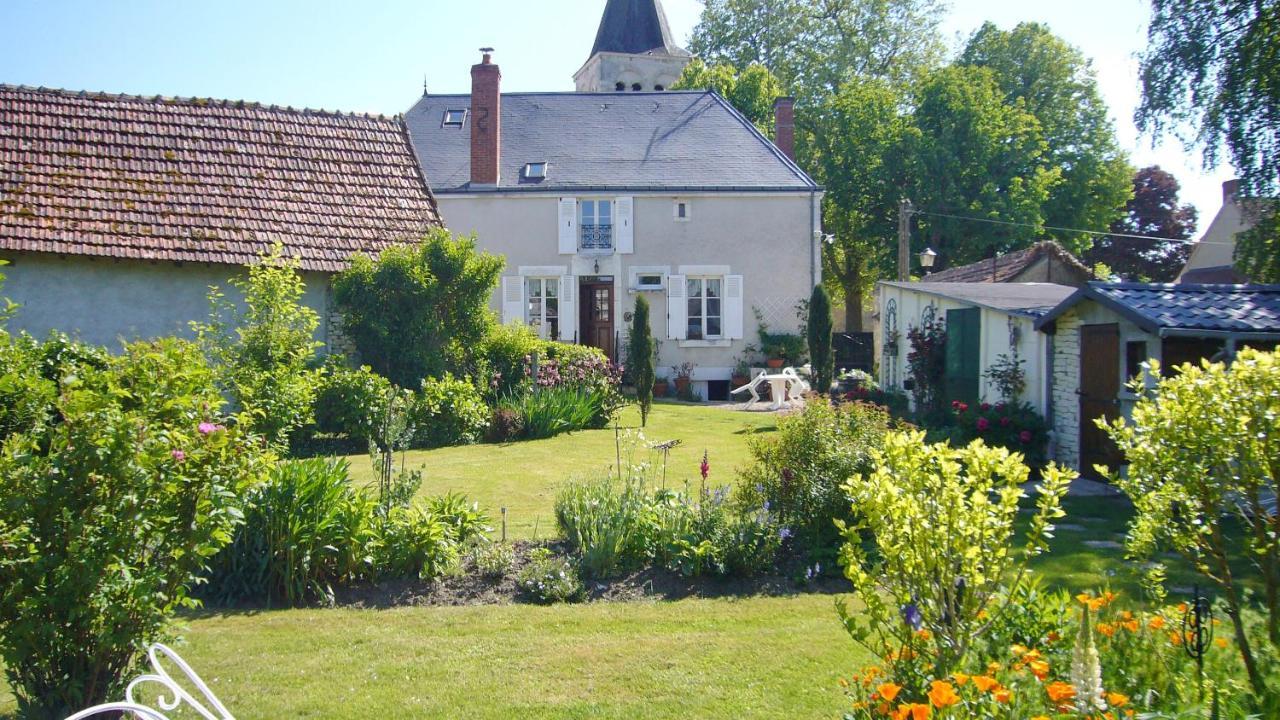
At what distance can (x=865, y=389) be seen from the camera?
1923 centimetres

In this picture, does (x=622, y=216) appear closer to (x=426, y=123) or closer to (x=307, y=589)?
(x=426, y=123)

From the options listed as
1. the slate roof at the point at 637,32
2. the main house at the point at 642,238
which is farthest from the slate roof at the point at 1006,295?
the slate roof at the point at 637,32

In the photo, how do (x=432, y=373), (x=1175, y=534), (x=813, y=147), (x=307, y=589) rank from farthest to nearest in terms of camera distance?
(x=813, y=147) → (x=432, y=373) → (x=307, y=589) → (x=1175, y=534)

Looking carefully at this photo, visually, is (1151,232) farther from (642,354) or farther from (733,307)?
(642,354)

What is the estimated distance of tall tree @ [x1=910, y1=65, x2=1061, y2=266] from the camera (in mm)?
30453

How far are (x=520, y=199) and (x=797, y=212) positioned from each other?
6.87m

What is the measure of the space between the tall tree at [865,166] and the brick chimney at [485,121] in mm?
13806

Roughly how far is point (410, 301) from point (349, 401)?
207cm

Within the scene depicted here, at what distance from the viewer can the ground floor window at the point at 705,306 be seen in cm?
2466

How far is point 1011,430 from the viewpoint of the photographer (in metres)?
12.1

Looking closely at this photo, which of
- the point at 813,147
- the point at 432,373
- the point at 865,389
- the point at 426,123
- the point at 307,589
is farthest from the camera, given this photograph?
the point at 813,147

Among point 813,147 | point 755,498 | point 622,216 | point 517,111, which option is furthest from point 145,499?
point 813,147

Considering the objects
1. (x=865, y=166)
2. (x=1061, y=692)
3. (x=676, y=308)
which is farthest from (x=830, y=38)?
(x=1061, y=692)

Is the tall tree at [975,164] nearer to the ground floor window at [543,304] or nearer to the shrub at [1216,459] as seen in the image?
the ground floor window at [543,304]
